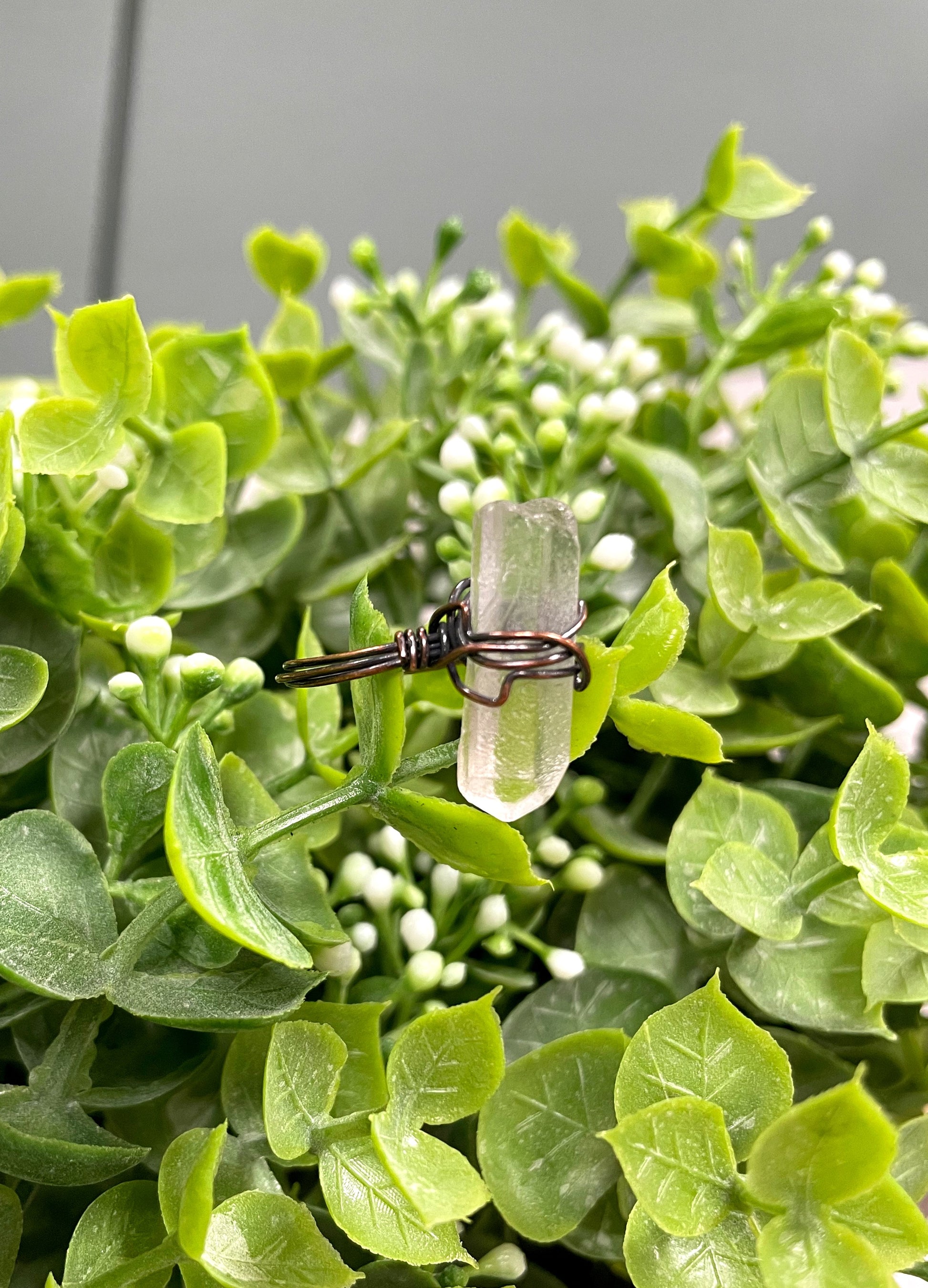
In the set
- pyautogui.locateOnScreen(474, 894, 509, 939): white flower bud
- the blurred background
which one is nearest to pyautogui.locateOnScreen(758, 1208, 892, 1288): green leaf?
pyautogui.locateOnScreen(474, 894, 509, 939): white flower bud

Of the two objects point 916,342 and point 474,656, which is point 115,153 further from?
point 474,656

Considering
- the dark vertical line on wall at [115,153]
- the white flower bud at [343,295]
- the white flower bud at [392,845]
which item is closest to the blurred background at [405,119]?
the dark vertical line on wall at [115,153]

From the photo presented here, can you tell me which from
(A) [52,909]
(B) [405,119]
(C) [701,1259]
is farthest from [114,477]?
(B) [405,119]

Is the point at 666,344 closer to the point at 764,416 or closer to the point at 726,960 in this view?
the point at 764,416

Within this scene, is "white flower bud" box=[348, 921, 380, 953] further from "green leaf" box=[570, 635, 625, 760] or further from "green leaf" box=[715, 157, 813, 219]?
"green leaf" box=[715, 157, 813, 219]

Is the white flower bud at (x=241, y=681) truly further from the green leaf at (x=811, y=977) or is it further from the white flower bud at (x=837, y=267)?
the white flower bud at (x=837, y=267)
